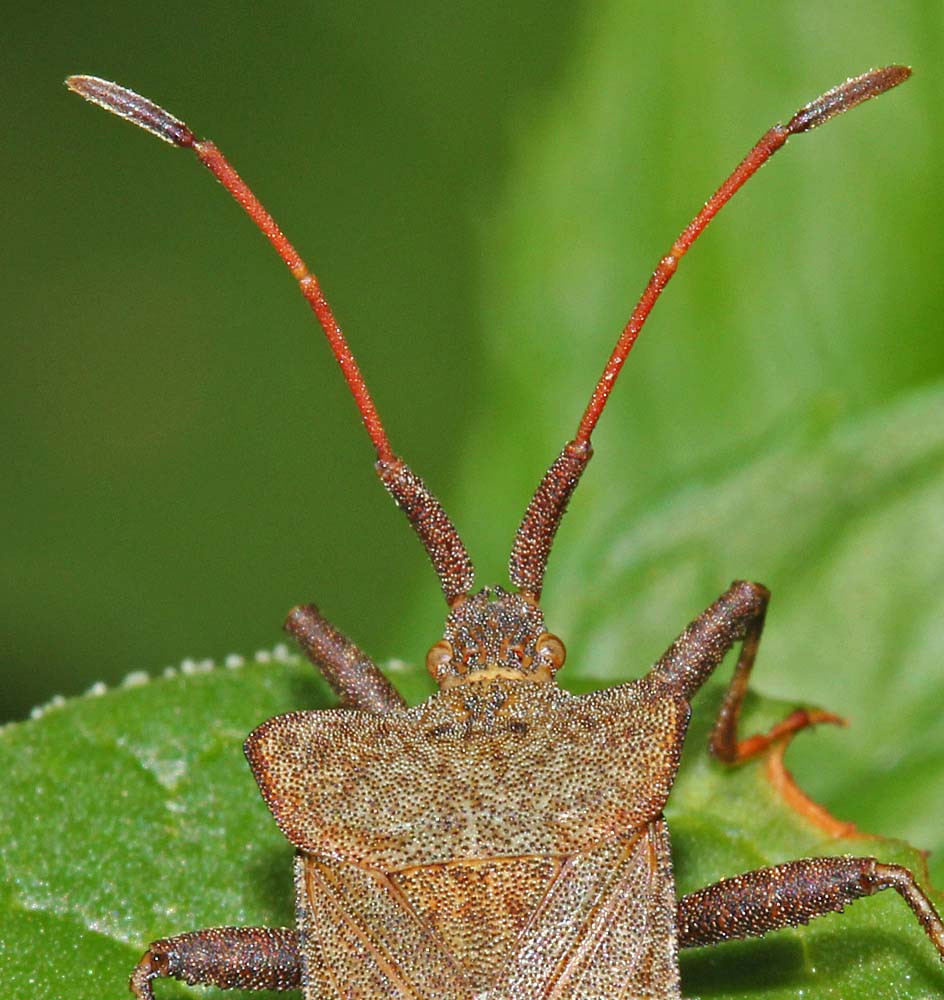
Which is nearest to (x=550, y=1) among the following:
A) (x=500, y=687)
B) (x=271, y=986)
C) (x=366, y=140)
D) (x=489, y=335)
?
(x=366, y=140)

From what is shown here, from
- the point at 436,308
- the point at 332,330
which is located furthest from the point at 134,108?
the point at 436,308

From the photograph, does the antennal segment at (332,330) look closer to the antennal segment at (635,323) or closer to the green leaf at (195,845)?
the antennal segment at (635,323)

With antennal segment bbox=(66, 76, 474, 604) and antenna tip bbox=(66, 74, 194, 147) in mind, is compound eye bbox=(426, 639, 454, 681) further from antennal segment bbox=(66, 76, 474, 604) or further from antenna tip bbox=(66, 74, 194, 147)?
antenna tip bbox=(66, 74, 194, 147)

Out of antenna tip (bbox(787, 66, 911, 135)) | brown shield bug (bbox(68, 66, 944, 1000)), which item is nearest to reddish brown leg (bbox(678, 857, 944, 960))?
brown shield bug (bbox(68, 66, 944, 1000))

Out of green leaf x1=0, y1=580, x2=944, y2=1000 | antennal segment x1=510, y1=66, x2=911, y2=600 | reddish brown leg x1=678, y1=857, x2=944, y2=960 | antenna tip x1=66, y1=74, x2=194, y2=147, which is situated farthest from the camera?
antenna tip x1=66, y1=74, x2=194, y2=147

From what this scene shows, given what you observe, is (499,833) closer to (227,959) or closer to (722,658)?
(227,959)

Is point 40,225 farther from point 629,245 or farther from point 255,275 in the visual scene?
point 629,245
